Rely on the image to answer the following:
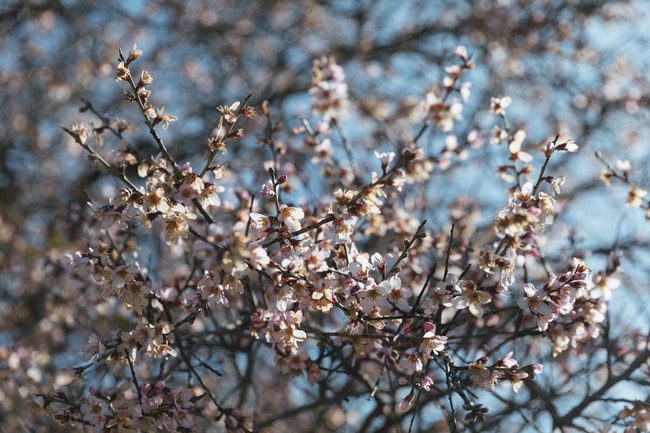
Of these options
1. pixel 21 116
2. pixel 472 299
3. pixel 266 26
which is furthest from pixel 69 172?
pixel 472 299

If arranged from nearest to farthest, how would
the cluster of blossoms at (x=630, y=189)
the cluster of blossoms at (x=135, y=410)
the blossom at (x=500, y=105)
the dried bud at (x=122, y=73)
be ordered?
the dried bud at (x=122, y=73), the cluster of blossoms at (x=135, y=410), the blossom at (x=500, y=105), the cluster of blossoms at (x=630, y=189)

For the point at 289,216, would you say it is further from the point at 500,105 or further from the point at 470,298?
the point at 500,105

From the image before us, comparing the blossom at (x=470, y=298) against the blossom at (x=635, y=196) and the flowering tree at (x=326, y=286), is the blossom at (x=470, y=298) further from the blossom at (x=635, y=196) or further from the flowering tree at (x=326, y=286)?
the blossom at (x=635, y=196)

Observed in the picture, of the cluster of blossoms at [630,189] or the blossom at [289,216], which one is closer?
the blossom at [289,216]

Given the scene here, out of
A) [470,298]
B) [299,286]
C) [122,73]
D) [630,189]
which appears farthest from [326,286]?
[630,189]

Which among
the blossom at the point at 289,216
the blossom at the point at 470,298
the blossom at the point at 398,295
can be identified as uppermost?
the blossom at the point at 289,216

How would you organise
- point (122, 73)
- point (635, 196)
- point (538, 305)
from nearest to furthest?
point (122, 73) < point (538, 305) < point (635, 196)

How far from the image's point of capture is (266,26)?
7.78 m

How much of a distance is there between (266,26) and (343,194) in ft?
18.3

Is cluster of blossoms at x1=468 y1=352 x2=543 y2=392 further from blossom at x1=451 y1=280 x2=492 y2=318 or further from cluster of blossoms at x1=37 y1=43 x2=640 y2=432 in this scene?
blossom at x1=451 y1=280 x2=492 y2=318

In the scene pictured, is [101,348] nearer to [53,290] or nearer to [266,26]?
[53,290]

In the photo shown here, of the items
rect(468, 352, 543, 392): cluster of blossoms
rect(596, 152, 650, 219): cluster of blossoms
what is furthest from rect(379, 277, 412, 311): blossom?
rect(596, 152, 650, 219): cluster of blossoms

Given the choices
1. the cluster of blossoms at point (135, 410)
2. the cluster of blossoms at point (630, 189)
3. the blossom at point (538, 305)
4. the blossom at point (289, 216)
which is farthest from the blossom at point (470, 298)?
the cluster of blossoms at point (630, 189)

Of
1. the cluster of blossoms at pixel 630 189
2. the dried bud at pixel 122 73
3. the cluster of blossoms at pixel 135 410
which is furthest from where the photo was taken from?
the cluster of blossoms at pixel 630 189
